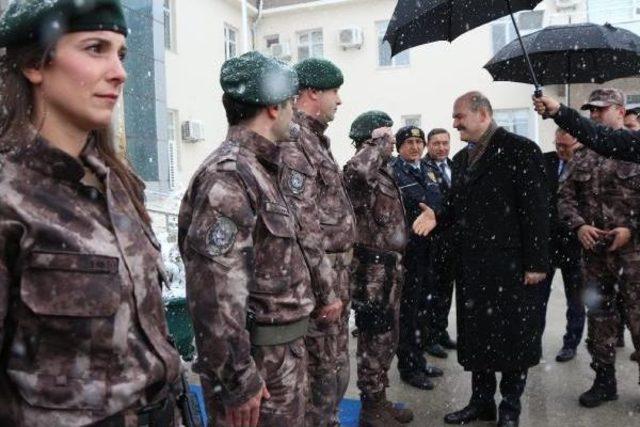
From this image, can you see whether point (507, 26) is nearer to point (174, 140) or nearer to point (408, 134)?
point (174, 140)

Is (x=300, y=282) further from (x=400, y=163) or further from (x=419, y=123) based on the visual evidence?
(x=419, y=123)

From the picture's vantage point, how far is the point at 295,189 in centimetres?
313

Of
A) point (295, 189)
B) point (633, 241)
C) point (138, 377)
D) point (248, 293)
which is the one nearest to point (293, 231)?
point (248, 293)

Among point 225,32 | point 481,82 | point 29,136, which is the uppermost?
point 225,32

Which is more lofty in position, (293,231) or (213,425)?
(293,231)

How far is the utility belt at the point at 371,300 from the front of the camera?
4223 millimetres

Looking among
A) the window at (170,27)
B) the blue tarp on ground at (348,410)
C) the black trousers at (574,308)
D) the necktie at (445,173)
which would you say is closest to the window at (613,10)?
the window at (170,27)

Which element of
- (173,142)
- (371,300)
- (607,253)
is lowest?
(371,300)

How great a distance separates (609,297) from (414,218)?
1709 mm

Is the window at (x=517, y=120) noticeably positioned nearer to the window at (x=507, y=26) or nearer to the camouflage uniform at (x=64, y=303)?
the window at (x=507, y=26)

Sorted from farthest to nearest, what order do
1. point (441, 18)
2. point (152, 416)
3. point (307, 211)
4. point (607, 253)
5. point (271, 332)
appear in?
1. point (607, 253)
2. point (441, 18)
3. point (307, 211)
4. point (271, 332)
5. point (152, 416)

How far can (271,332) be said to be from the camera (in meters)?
2.32

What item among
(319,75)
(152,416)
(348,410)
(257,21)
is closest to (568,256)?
(348,410)

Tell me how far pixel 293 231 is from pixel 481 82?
14435mm
